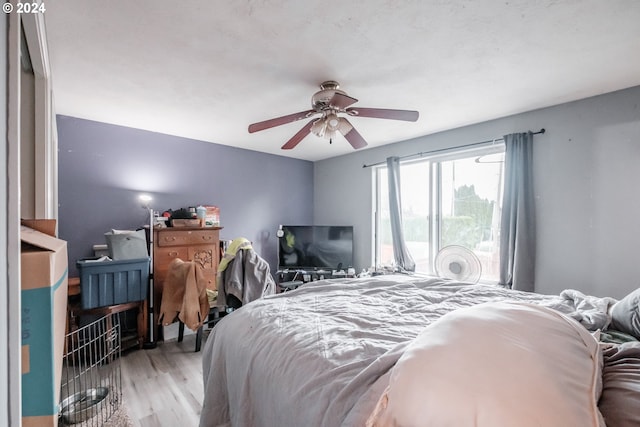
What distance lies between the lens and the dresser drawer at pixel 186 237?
2.94 meters

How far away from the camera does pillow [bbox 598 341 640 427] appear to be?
2.13 feet

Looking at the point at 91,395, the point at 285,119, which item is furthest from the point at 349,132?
the point at 91,395

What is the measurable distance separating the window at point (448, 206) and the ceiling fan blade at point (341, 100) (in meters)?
1.97

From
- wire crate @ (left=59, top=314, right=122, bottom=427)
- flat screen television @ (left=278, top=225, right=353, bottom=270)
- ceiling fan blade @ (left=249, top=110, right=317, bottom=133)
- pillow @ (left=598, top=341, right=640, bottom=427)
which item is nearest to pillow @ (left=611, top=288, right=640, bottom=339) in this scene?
pillow @ (left=598, top=341, right=640, bottom=427)

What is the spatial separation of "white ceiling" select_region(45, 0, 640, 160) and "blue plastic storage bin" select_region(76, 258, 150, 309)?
4.62 feet

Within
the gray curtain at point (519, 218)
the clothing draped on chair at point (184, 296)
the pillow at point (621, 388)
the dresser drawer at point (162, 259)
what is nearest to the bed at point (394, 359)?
the pillow at point (621, 388)

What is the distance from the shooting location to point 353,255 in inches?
Answer: 167

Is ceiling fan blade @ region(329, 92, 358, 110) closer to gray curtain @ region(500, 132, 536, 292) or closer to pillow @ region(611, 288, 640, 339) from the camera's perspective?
pillow @ region(611, 288, 640, 339)

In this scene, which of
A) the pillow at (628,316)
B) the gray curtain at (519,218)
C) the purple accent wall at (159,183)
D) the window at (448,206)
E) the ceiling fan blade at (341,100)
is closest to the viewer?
the pillow at (628,316)

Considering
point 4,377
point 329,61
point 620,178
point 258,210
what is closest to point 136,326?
point 258,210

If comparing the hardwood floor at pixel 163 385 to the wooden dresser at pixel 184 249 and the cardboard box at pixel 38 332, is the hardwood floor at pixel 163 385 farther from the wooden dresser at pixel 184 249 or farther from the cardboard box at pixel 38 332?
the cardboard box at pixel 38 332

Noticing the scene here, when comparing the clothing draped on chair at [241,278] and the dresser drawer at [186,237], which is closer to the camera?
the clothing draped on chair at [241,278]

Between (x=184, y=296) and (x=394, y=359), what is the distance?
7.39 ft

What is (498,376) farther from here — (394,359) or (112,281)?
(112,281)
